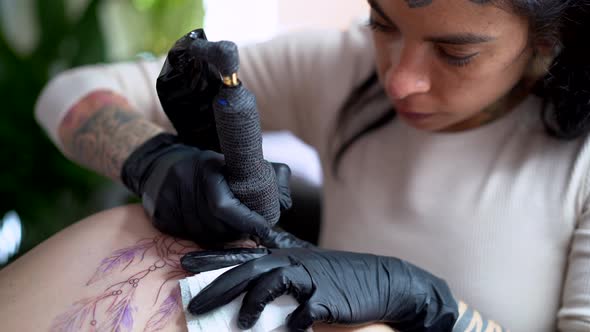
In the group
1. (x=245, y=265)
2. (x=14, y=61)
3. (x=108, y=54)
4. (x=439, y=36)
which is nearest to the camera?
(x=245, y=265)

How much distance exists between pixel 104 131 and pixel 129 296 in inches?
18.1

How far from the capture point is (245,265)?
0.68 metres

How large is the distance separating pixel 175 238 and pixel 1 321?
0.24m

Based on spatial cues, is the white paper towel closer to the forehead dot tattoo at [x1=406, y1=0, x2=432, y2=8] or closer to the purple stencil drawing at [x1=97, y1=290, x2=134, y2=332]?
the purple stencil drawing at [x1=97, y1=290, x2=134, y2=332]

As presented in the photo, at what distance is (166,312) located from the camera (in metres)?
0.69

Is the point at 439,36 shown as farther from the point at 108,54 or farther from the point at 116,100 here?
the point at 108,54

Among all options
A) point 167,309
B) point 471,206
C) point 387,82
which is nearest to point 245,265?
point 167,309

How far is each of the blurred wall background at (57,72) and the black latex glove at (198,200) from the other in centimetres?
62

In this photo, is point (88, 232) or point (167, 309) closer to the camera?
point (167, 309)

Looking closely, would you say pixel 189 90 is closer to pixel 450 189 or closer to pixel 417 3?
pixel 417 3

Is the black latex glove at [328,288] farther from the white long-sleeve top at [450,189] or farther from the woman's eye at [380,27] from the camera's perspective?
the woman's eye at [380,27]

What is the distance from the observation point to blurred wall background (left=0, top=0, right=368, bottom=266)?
150 cm

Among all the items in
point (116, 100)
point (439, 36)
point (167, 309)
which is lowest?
point (167, 309)

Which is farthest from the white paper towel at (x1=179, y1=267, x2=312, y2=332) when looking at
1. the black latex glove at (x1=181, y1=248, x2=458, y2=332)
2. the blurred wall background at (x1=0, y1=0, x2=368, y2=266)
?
the blurred wall background at (x1=0, y1=0, x2=368, y2=266)
